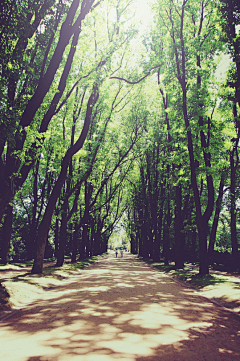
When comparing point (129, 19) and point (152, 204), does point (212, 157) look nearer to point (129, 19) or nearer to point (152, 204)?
point (129, 19)

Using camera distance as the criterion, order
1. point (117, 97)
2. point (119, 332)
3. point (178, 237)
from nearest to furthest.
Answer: point (119, 332) < point (178, 237) < point (117, 97)

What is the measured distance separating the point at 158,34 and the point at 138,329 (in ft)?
60.1

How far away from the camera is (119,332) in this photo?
185 inches

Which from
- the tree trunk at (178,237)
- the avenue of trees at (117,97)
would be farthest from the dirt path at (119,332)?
the tree trunk at (178,237)

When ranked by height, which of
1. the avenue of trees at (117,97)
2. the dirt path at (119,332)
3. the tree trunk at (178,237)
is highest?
the avenue of trees at (117,97)

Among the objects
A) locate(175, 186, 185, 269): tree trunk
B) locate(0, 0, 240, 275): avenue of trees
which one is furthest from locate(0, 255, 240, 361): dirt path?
locate(175, 186, 185, 269): tree trunk

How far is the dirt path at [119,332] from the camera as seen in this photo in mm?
3840

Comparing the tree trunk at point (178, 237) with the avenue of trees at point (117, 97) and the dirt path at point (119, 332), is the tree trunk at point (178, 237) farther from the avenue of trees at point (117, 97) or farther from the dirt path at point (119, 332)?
the dirt path at point (119, 332)

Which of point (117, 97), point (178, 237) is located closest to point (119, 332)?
point (178, 237)

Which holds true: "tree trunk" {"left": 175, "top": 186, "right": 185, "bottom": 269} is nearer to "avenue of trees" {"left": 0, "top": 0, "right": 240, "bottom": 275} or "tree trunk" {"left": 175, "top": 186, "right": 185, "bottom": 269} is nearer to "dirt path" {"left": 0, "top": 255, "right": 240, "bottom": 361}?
"avenue of trees" {"left": 0, "top": 0, "right": 240, "bottom": 275}

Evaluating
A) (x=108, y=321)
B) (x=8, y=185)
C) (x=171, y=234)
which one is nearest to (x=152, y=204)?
(x=171, y=234)

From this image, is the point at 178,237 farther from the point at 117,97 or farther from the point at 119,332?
the point at 119,332

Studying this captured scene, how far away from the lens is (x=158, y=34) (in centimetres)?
1780

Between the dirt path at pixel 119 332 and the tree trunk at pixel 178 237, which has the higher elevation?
the tree trunk at pixel 178 237
